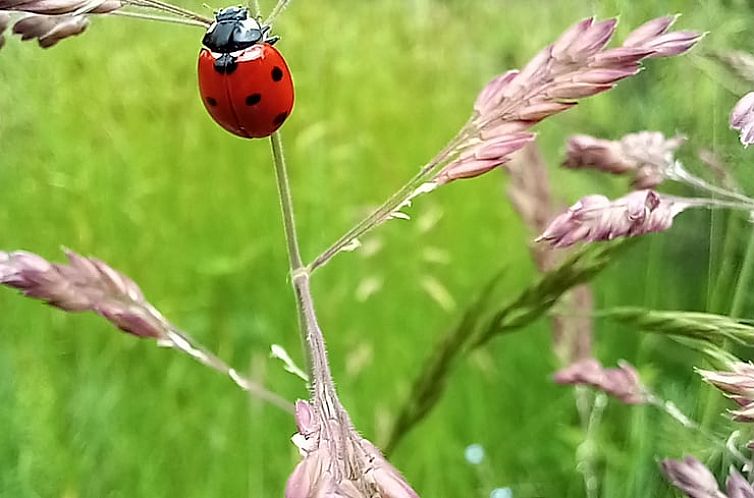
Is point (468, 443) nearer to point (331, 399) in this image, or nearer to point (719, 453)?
point (719, 453)

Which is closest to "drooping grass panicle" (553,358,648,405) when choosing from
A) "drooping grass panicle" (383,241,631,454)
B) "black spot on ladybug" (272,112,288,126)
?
"drooping grass panicle" (383,241,631,454)

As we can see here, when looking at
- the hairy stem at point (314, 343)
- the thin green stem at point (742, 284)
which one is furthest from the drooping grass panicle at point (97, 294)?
the thin green stem at point (742, 284)

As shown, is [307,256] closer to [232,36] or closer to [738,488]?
[232,36]

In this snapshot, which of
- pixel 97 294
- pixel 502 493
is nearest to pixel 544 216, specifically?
pixel 502 493

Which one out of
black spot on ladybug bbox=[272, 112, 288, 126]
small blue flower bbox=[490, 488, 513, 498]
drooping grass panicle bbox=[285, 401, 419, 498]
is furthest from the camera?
small blue flower bbox=[490, 488, 513, 498]

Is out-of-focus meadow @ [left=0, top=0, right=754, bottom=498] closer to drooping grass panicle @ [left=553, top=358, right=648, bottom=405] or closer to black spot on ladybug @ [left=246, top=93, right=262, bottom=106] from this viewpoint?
drooping grass panicle @ [left=553, top=358, right=648, bottom=405]

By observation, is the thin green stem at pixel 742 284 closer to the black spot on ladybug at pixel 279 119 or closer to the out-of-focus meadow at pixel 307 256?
the out-of-focus meadow at pixel 307 256
